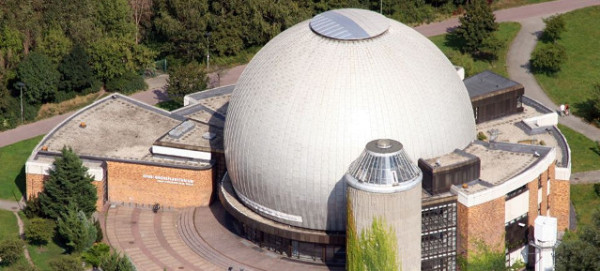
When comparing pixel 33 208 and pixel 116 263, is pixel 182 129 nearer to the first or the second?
pixel 33 208

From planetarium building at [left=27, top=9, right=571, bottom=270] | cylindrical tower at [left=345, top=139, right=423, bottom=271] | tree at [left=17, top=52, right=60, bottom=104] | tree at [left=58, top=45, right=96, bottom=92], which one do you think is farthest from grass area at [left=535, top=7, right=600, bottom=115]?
tree at [left=17, top=52, right=60, bottom=104]

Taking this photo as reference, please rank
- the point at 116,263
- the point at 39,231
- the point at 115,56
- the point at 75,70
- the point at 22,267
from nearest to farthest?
the point at 116,263 < the point at 22,267 < the point at 39,231 < the point at 75,70 < the point at 115,56

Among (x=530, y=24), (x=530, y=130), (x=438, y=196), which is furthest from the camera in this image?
(x=530, y=24)

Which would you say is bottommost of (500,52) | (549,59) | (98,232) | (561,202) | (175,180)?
(98,232)

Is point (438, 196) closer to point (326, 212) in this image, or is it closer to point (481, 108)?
point (326, 212)

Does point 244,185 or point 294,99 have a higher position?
point 294,99

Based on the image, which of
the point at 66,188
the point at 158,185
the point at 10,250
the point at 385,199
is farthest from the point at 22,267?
the point at 385,199

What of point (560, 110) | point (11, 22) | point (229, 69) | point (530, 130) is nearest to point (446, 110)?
point (530, 130)
